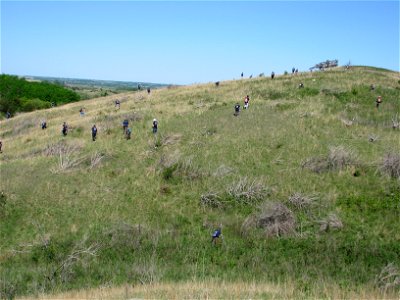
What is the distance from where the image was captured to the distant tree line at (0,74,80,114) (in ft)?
278

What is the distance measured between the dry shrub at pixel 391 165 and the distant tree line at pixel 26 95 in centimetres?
7366

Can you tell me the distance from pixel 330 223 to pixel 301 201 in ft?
7.27

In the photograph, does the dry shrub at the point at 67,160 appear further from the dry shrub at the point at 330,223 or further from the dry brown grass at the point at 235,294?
the dry brown grass at the point at 235,294

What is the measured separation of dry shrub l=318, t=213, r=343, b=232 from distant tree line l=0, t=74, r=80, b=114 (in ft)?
246

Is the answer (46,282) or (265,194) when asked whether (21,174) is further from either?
→ (265,194)

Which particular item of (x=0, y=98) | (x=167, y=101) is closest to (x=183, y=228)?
(x=167, y=101)

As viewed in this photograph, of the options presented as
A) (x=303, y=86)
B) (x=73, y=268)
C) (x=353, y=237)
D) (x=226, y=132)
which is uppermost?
(x=303, y=86)

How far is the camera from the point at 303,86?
156 feet

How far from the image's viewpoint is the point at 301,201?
21094mm

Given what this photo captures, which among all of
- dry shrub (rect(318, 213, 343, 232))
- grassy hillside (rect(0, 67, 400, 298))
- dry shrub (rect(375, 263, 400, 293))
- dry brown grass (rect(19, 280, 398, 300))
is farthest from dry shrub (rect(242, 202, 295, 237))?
dry brown grass (rect(19, 280, 398, 300))

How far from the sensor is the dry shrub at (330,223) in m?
19.1

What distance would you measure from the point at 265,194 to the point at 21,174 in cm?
1679

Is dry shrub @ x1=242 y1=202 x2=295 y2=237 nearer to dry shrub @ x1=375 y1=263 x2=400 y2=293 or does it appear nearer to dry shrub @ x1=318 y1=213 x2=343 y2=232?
dry shrub @ x1=318 y1=213 x2=343 y2=232

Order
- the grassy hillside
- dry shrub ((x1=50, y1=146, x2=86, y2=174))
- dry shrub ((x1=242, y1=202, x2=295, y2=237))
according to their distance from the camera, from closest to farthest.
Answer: the grassy hillside
dry shrub ((x1=242, y1=202, x2=295, y2=237))
dry shrub ((x1=50, y1=146, x2=86, y2=174))
